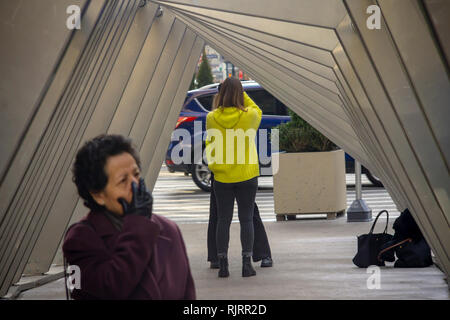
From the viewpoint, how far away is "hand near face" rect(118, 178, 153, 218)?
2.66m

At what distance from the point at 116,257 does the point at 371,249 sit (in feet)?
17.2

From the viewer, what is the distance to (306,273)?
24.7 feet

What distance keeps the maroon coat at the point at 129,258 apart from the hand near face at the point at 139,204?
28mm

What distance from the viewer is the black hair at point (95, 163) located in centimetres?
276

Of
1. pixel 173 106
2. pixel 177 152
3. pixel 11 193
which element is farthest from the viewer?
pixel 177 152

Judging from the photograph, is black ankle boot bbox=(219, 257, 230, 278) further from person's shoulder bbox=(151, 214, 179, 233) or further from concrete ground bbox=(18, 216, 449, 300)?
person's shoulder bbox=(151, 214, 179, 233)

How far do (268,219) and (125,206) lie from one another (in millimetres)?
10105

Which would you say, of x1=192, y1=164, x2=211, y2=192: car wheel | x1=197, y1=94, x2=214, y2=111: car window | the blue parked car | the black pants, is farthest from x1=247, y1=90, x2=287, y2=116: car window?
the black pants

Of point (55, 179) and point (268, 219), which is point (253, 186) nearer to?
point (55, 179)

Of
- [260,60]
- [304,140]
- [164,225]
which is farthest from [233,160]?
[304,140]

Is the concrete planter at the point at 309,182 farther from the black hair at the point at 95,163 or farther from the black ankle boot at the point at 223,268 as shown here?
the black hair at the point at 95,163

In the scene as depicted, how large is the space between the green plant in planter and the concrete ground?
2.38 meters

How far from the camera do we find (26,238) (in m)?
6.33

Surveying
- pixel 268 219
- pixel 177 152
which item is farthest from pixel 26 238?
pixel 177 152
